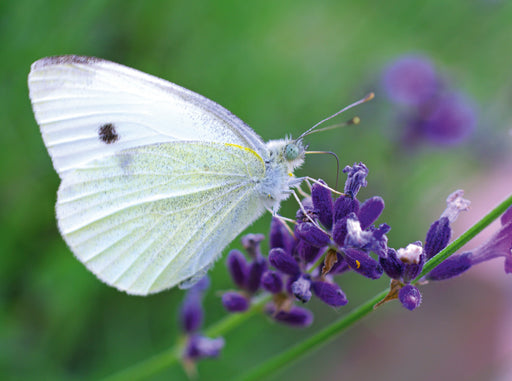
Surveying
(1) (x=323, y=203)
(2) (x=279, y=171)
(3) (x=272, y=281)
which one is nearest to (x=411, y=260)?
(1) (x=323, y=203)

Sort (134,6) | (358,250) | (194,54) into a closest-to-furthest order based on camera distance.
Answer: (358,250) < (134,6) < (194,54)

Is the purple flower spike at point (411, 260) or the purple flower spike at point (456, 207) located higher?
the purple flower spike at point (456, 207)

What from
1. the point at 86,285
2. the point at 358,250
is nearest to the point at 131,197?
the point at 358,250

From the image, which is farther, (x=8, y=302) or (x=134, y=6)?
(x=134, y=6)

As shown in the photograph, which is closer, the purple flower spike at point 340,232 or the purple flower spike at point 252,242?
the purple flower spike at point 340,232

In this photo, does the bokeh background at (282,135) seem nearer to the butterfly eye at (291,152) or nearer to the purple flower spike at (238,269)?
the purple flower spike at (238,269)

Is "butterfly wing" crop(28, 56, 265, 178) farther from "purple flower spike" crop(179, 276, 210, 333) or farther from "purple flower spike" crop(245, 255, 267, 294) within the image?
"purple flower spike" crop(179, 276, 210, 333)

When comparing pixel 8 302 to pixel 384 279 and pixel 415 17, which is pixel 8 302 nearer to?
pixel 384 279

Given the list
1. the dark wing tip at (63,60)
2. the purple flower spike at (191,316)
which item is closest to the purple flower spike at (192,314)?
the purple flower spike at (191,316)

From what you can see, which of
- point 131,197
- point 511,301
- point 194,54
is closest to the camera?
point 131,197
